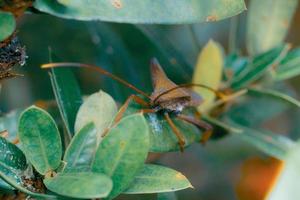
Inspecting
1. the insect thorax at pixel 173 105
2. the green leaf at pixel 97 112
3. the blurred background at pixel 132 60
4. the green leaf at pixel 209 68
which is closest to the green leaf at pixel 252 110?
the blurred background at pixel 132 60

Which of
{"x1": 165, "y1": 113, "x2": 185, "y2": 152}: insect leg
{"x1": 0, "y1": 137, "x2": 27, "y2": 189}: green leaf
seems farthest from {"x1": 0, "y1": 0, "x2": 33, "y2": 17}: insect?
{"x1": 165, "y1": 113, "x2": 185, "y2": 152}: insect leg

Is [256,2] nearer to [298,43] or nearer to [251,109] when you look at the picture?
[251,109]

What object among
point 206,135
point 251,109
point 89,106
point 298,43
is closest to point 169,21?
point 89,106

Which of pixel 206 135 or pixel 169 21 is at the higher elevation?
pixel 169 21

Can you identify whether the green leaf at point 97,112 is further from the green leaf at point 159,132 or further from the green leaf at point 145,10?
the green leaf at point 145,10

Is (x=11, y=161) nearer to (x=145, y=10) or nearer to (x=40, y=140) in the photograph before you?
(x=40, y=140)

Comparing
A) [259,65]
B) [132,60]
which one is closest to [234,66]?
[259,65]

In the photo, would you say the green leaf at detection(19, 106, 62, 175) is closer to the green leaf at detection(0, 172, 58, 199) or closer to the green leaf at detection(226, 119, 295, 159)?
the green leaf at detection(0, 172, 58, 199)
